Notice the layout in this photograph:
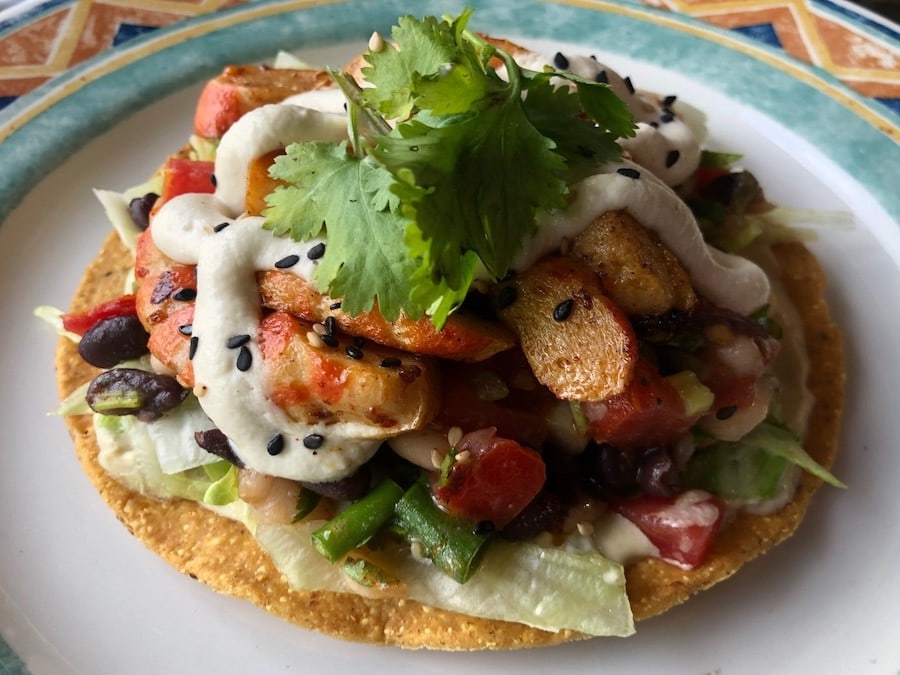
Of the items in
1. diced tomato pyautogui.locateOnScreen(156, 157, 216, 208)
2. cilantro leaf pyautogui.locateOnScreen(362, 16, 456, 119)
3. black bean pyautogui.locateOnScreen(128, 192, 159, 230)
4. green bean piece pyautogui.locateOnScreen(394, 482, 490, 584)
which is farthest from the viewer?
black bean pyautogui.locateOnScreen(128, 192, 159, 230)

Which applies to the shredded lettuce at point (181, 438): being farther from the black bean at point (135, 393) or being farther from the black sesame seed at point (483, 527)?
the black sesame seed at point (483, 527)

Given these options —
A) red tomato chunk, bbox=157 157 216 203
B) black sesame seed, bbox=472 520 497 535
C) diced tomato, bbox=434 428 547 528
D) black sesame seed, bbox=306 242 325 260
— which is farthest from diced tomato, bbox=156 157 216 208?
black sesame seed, bbox=472 520 497 535

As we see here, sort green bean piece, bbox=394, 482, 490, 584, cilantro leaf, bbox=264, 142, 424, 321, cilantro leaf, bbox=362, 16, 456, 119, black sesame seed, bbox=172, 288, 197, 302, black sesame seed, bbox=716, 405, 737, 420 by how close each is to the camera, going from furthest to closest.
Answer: black sesame seed, bbox=716, 405, 737, 420 < black sesame seed, bbox=172, 288, 197, 302 < green bean piece, bbox=394, 482, 490, 584 < cilantro leaf, bbox=362, 16, 456, 119 < cilantro leaf, bbox=264, 142, 424, 321

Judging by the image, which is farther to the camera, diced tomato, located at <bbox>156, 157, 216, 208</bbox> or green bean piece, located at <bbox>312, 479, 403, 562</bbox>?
diced tomato, located at <bbox>156, 157, 216, 208</bbox>

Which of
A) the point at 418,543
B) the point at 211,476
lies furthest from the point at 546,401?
the point at 211,476

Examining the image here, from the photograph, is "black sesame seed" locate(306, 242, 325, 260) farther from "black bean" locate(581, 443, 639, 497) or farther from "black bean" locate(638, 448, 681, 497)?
"black bean" locate(638, 448, 681, 497)

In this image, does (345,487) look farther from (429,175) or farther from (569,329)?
(429,175)
